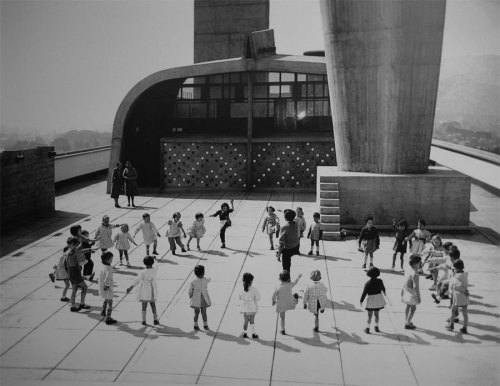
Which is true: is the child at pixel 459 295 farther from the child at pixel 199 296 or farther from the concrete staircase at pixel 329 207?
the concrete staircase at pixel 329 207

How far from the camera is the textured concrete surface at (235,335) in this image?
20.6 feet

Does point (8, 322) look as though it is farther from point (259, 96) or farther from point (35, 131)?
Answer: point (35, 131)

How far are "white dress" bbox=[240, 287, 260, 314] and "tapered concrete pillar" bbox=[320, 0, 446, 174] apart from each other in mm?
7968

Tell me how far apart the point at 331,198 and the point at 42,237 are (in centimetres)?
746

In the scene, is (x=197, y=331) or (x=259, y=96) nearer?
(x=197, y=331)

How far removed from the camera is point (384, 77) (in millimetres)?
13461

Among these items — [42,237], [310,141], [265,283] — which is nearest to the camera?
[265,283]

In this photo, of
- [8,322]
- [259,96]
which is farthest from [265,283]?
[259,96]

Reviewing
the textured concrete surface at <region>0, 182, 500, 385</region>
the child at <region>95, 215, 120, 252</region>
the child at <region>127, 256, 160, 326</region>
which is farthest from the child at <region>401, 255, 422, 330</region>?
the child at <region>95, 215, 120, 252</region>

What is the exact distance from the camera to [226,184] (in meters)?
21.1

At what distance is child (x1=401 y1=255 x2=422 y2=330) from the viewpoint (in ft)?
24.8

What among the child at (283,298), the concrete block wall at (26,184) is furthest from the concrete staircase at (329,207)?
the concrete block wall at (26,184)

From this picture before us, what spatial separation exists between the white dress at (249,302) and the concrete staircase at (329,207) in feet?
19.6

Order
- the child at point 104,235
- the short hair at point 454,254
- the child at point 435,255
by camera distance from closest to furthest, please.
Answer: the short hair at point 454,254
the child at point 435,255
the child at point 104,235
